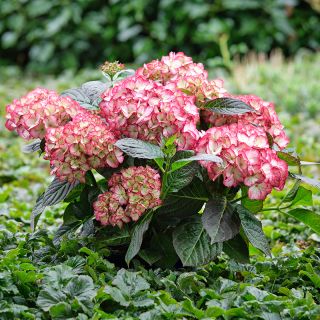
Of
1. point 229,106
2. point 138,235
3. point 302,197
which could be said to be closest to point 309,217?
point 302,197

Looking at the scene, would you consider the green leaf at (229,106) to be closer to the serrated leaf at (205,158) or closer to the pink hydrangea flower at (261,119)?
the pink hydrangea flower at (261,119)

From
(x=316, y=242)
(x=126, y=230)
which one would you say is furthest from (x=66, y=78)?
(x=126, y=230)

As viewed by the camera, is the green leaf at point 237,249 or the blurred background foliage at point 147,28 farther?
the blurred background foliage at point 147,28

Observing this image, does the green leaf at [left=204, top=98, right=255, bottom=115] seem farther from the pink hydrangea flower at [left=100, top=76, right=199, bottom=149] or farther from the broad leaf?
the broad leaf

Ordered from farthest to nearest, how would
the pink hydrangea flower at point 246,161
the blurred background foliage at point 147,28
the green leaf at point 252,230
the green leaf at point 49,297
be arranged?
1. the blurred background foliage at point 147,28
2. the green leaf at point 252,230
3. the pink hydrangea flower at point 246,161
4. the green leaf at point 49,297

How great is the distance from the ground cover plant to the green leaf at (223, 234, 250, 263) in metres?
0.08

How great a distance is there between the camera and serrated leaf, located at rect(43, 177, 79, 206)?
245 cm

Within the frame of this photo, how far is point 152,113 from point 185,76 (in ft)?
→ 0.98

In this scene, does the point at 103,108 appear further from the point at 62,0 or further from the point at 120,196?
the point at 62,0

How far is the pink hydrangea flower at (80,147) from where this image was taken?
89.4 inches

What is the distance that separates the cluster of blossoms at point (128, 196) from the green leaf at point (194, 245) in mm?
146

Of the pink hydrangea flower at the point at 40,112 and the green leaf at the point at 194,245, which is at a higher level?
the pink hydrangea flower at the point at 40,112

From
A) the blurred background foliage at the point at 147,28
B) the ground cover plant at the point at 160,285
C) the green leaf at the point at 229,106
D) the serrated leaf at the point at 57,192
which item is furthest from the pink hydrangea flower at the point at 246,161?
the blurred background foliage at the point at 147,28

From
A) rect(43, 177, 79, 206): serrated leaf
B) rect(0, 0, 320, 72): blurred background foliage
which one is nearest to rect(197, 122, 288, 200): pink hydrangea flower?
rect(43, 177, 79, 206): serrated leaf
